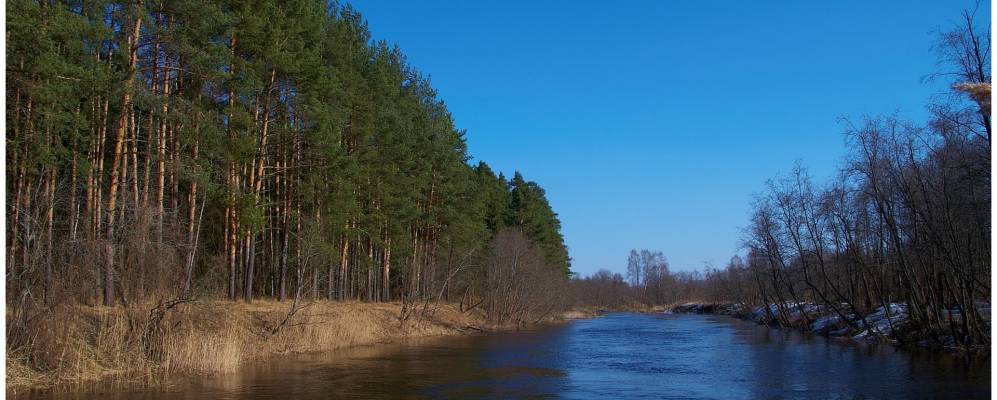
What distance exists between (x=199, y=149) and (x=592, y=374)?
52.2 feet

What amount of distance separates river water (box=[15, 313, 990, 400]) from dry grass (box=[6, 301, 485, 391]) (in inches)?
36.8

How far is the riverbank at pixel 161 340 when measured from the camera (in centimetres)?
1781

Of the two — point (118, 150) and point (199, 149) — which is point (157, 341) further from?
point (199, 149)

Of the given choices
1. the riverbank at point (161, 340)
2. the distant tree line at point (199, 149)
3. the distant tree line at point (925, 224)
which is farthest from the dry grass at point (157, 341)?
the distant tree line at point (925, 224)

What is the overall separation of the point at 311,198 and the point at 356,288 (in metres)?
17.6

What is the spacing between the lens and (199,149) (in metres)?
27.3

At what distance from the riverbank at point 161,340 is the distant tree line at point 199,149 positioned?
657 millimetres

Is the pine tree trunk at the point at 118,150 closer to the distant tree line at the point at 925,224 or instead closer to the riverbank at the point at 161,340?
the riverbank at the point at 161,340

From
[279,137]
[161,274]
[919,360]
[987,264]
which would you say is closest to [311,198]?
[279,137]

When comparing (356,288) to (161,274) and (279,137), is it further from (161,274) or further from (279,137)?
(161,274)

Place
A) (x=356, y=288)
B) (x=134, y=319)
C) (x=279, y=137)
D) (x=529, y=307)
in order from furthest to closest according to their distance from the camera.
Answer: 1. (x=529, y=307)
2. (x=356, y=288)
3. (x=279, y=137)
4. (x=134, y=319)

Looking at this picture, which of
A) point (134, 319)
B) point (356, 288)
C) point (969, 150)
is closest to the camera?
point (134, 319)

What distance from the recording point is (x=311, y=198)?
3294 centimetres

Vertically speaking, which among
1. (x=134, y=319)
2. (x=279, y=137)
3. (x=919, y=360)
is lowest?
(x=919, y=360)
